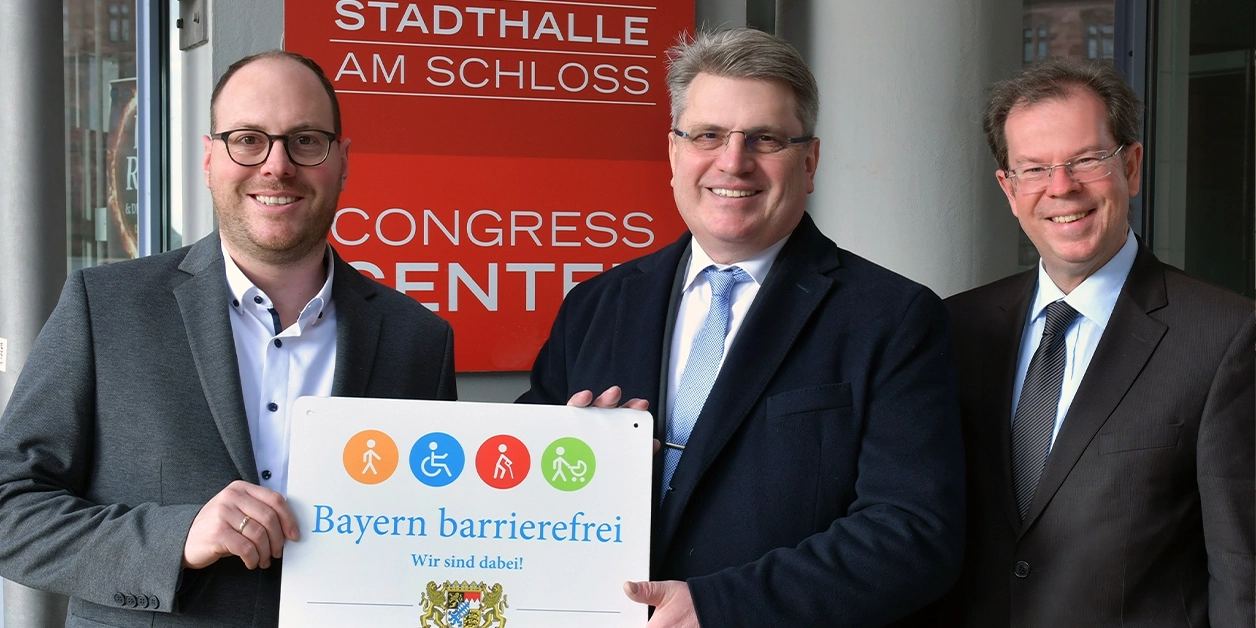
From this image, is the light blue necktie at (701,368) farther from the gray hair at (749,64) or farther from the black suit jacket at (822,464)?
the gray hair at (749,64)

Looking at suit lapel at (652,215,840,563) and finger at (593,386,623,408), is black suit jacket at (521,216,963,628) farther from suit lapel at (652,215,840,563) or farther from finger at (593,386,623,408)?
finger at (593,386,623,408)

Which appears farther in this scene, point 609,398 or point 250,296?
point 250,296

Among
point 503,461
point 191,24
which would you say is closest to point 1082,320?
point 503,461

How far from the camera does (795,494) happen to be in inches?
90.0

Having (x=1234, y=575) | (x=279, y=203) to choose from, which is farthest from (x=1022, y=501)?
(x=279, y=203)

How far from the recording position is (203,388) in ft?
7.69

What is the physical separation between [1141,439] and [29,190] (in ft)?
12.1

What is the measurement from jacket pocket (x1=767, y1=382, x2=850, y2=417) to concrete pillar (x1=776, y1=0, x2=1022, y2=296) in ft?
8.81

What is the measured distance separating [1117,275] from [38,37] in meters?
3.63

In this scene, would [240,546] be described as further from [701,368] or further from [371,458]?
[701,368]

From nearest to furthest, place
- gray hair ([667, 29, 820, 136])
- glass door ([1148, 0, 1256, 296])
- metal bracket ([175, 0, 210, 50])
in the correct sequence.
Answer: gray hair ([667, 29, 820, 136]), metal bracket ([175, 0, 210, 50]), glass door ([1148, 0, 1256, 296])

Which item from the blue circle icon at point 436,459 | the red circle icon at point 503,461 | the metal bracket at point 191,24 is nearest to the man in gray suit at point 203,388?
the blue circle icon at point 436,459

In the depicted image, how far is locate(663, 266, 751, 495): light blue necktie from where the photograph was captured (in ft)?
7.86

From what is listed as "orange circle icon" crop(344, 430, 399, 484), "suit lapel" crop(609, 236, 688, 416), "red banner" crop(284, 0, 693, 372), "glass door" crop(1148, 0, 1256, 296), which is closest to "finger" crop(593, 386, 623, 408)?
"suit lapel" crop(609, 236, 688, 416)
